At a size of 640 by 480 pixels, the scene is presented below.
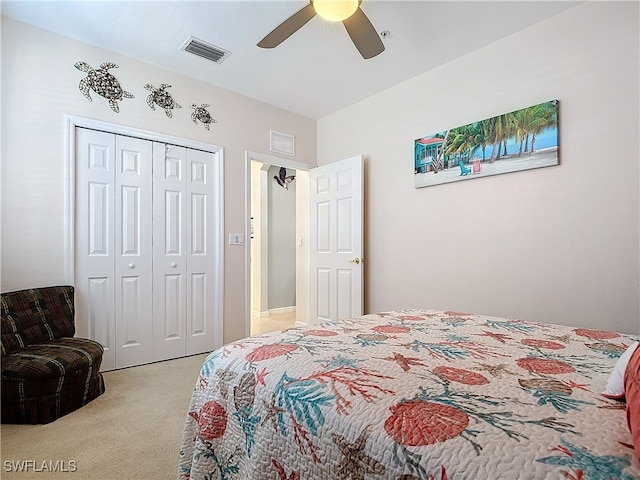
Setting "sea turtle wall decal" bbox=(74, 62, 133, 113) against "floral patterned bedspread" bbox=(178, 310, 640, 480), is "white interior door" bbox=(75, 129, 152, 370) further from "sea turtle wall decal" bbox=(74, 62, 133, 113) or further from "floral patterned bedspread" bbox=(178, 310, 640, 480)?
"floral patterned bedspread" bbox=(178, 310, 640, 480)

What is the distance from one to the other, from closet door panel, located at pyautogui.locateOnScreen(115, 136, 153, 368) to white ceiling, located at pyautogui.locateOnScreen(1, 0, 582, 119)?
0.78 m

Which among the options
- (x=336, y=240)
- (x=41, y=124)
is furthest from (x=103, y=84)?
(x=336, y=240)

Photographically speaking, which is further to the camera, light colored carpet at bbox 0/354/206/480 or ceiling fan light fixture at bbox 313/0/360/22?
ceiling fan light fixture at bbox 313/0/360/22

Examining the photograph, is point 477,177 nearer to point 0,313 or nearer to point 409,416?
point 409,416

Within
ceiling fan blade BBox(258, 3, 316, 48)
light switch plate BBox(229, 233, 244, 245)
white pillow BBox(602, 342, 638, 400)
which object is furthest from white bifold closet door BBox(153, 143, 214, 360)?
white pillow BBox(602, 342, 638, 400)

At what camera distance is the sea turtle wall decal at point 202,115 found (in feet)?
10.9

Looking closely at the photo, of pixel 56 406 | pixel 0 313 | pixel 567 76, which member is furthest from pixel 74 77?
pixel 567 76

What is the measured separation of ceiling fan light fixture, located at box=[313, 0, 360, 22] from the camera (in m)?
1.85

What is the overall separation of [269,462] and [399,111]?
3227 millimetres

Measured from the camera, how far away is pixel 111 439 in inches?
69.9

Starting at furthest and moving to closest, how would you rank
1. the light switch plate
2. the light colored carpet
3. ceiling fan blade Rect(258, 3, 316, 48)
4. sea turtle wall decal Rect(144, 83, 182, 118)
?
the light switch plate < sea turtle wall decal Rect(144, 83, 182, 118) < ceiling fan blade Rect(258, 3, 316, 48) < the light colored carpet

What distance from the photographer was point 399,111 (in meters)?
3.40

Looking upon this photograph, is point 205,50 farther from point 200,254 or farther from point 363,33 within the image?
point 200,254

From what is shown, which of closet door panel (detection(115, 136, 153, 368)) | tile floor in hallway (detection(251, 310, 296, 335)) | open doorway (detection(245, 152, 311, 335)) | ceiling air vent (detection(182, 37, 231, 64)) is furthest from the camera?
open doorway (detection(245, 152, 311, 335))
